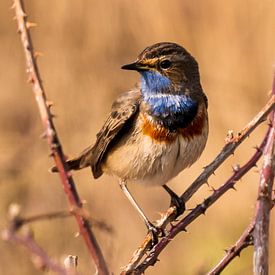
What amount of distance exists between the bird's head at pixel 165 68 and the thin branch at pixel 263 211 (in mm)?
2257

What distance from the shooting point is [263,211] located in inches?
104

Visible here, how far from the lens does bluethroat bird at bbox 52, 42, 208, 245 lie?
485 cm

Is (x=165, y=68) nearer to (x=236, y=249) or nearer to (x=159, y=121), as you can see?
(x=159, y=121)

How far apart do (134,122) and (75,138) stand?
3.25 m

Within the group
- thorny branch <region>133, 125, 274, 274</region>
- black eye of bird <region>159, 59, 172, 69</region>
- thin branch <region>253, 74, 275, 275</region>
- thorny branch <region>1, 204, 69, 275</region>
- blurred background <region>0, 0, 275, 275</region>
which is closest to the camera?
thorny branch <region>1, 204, 69, 275</region>

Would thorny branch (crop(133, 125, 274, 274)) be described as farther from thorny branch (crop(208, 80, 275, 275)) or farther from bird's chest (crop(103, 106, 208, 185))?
bird's chest (crop(103, 106, 208, 185))

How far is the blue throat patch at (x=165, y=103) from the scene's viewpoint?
4887 millimetres

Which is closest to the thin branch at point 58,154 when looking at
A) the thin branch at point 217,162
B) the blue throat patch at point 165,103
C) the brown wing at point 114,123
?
the thin branch at point 217,162

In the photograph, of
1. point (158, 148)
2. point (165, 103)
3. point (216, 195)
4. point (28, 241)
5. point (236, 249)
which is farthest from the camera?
point (165, 103)

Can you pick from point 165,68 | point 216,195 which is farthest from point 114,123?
point 216,195

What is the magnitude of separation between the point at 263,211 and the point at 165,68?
8.27 ft

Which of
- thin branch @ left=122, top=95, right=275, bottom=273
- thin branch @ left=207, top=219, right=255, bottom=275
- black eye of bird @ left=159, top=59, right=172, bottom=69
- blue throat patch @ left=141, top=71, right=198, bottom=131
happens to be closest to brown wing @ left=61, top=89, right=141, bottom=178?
blue throat patch @ left=141, top=71, right=198, bottom=131

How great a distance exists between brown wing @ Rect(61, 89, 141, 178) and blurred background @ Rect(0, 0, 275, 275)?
2.08m

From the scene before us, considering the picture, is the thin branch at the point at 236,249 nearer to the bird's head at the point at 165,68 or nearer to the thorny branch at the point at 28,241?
the thorny branch at the point at 28,241
